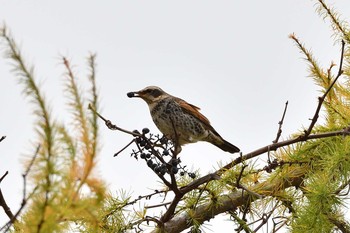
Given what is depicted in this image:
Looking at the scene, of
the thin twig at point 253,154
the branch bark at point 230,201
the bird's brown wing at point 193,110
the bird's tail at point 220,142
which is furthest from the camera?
the bird's tail at point 220,142

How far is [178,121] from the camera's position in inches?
164

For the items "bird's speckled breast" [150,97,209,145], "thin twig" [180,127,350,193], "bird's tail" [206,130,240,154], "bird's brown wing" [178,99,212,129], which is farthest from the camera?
"bird's tail" [206,130,240,154]

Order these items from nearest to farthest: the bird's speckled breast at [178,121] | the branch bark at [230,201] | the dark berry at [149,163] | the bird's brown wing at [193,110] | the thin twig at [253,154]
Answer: the dark berry at [149,163] → the thin twig at [253,154] → the branch bark at [230,201] → the bird's speckled breast at [178,121] → the bird's brown wing at [193,110]

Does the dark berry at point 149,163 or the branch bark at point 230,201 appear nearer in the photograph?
the dark berry at point 149,163

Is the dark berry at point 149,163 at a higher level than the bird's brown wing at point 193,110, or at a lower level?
lower

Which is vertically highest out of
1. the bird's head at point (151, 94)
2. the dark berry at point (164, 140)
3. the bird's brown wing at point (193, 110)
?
the bird's head at point (151, 94)

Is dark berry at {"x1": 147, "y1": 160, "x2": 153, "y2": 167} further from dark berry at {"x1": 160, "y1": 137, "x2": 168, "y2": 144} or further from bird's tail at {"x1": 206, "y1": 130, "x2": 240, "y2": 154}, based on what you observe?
bird's tail at {"x1": 206, "y1": 130, "x2": 240, "y2": 154}

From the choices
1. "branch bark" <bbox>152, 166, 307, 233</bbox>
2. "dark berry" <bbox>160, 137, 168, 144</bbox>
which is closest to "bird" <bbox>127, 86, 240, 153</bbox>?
"branch bark" <bbox>152, 166, 307, 233</bbox>

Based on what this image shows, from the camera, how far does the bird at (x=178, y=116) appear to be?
4098 millimetres

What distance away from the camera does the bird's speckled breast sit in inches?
160

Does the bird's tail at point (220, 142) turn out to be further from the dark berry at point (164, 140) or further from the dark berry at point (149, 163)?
the dark berry at point (149, 163)

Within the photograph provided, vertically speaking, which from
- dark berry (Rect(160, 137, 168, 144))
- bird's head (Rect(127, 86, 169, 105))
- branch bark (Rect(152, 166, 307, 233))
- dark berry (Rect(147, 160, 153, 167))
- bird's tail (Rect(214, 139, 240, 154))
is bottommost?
branch bark (Rect(152, 166, 307, 233))

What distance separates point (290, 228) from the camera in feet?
7.64

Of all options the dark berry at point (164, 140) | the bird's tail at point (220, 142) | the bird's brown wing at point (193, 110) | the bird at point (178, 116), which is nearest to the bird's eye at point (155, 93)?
the bird at point (178, 116)
